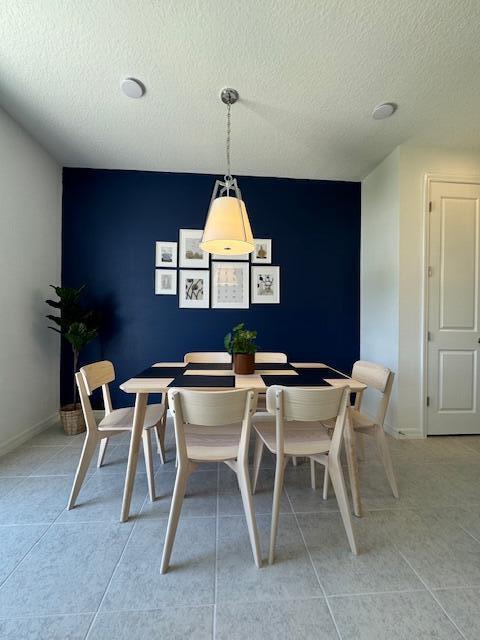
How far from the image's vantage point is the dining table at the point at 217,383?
1.53 meters

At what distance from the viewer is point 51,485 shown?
1.83 metres

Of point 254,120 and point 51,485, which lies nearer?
point 51,485

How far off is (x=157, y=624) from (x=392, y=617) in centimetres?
89

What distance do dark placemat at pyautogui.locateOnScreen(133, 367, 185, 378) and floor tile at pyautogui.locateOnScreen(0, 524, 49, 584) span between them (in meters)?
0.93

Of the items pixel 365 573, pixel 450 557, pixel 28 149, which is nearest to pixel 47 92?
pixel 28 149

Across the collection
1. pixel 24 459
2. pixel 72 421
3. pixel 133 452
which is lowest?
pixel 24 459

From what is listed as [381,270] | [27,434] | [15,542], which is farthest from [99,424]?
[381,270]

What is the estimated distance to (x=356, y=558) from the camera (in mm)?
1279

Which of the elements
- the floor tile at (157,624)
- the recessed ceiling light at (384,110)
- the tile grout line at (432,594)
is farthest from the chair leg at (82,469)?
the recessed ceiling light at (384,110)

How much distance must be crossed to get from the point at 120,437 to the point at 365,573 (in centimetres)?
222

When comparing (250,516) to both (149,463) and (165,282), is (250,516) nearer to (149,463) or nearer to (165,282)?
(149,463)

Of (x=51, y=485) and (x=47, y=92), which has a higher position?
(x=47, y=92)

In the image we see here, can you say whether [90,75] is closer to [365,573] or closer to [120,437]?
[120,437]

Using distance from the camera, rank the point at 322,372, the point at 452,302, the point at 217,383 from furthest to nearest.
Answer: the point at 452,302, the point at 322,372, the point at 217,383
